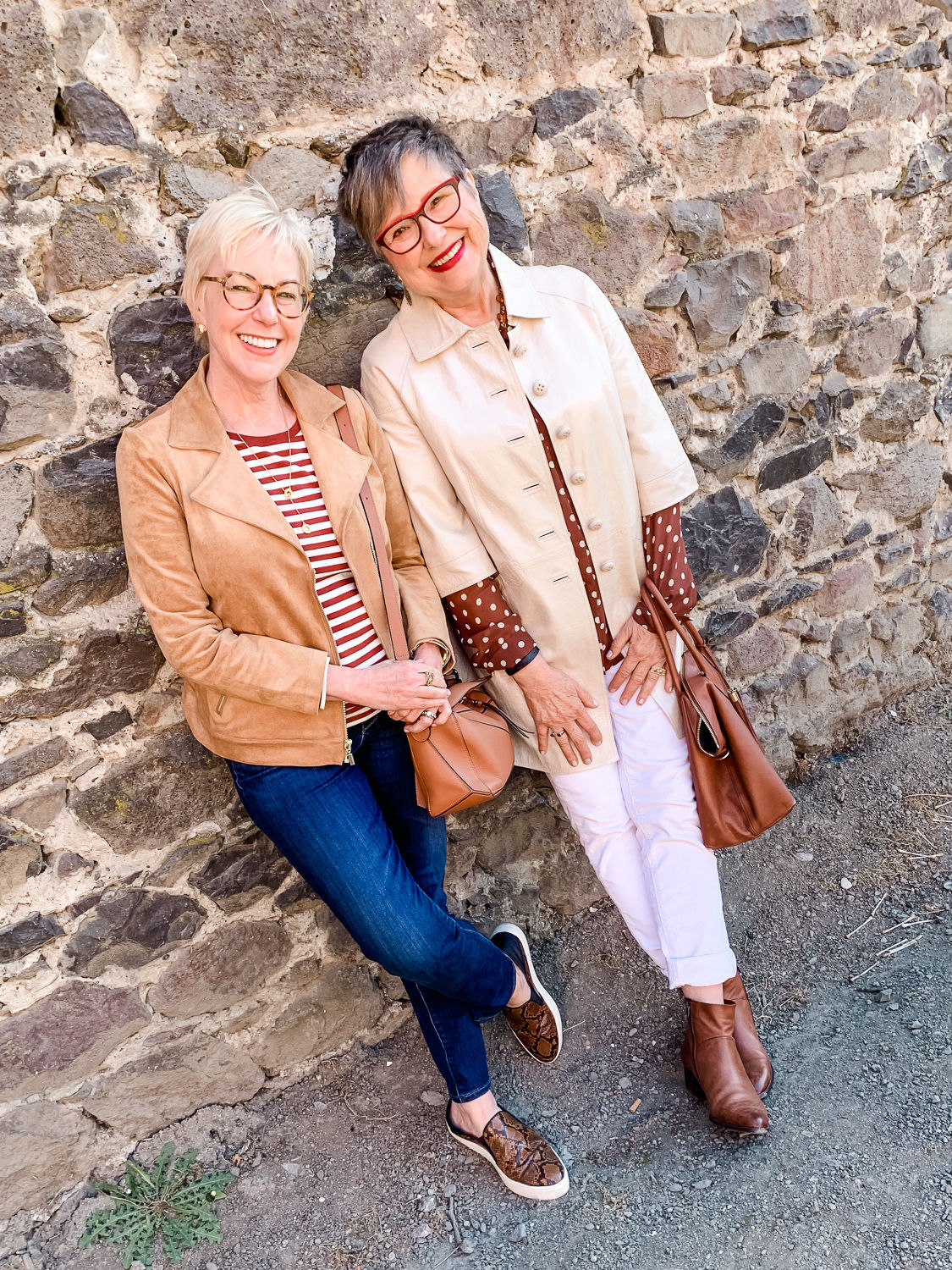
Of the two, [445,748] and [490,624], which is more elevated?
[490,624]

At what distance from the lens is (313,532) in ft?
6.59

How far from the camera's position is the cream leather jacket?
7.20 feet

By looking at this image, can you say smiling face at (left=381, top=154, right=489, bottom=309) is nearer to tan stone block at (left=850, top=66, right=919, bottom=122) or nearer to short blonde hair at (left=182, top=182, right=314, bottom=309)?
short blonde hair at (left=182, top=182, right=314, bottom=309)

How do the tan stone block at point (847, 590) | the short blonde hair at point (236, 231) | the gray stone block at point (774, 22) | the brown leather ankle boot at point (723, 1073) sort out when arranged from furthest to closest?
the tan stone block at point (847, 590) < the gray stone block at point (774, 22) < the brown leather ankle boot at point (723, 1073) < the short blonde hair at point (236, 231)

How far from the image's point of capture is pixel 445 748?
2102 mm

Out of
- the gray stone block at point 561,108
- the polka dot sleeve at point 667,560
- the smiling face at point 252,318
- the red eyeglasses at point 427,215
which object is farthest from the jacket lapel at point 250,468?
the gray stone block at point 561,108

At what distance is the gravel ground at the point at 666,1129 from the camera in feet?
6.79

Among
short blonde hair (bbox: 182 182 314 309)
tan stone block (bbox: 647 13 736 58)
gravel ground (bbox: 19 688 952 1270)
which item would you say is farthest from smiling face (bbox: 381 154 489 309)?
gravel ground (bbox: 19 688 952 1270)

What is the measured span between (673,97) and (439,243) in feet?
3.15

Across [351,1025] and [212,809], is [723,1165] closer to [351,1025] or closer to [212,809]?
[351,1025]

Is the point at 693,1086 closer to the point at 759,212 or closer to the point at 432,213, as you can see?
the point at 432,213

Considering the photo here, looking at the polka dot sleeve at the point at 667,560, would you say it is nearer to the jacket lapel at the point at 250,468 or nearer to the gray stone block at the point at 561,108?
the jacket lapel at the point at 250,468

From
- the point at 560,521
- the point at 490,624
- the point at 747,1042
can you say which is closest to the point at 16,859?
the point at 490,624

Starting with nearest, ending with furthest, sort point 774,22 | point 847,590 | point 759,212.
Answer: point 774,22, point 759,212, point 847,590
